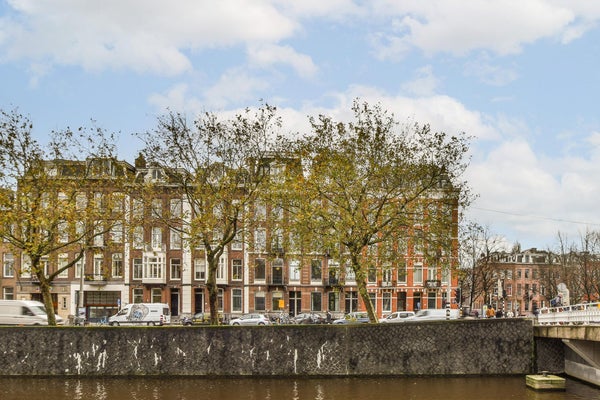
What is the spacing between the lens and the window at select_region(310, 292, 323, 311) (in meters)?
88.6

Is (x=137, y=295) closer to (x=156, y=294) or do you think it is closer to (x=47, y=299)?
(x=156, y=294)

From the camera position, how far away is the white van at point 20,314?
5816 centimetres

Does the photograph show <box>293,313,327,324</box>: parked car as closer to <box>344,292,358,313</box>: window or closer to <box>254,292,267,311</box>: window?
<box>254,292,267,311</box>: window

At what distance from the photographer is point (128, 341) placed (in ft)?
136

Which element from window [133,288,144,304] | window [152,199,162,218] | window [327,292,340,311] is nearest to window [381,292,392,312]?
window [327,292,340,311]

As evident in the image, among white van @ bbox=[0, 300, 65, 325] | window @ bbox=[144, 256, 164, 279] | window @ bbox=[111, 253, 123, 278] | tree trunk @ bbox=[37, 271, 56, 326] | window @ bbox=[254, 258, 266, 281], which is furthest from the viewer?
window @ bbox=[254, 258, 266, 281]

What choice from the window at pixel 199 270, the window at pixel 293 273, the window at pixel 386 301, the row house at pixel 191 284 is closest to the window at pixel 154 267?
the row house at pixel 191 284

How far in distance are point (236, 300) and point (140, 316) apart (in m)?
20.5

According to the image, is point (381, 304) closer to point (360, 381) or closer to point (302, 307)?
point (302, 307)

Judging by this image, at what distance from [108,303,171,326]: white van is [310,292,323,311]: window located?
23345 mm

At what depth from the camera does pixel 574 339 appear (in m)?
38.1

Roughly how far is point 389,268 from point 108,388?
19839 millimetres

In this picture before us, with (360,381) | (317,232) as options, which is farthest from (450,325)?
(317,232)

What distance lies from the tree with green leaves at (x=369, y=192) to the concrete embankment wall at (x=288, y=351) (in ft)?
22.0
